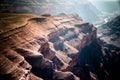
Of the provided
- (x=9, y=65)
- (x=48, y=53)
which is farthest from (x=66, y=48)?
(x=9, y=65)

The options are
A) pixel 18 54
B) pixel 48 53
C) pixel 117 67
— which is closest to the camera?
pixel 18 54

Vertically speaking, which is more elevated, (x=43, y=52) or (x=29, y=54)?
(x=29, y=54)

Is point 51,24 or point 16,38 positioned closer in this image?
point 16,38

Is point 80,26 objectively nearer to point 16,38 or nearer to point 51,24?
point 51,24

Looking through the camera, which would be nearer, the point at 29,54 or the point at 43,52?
the point at 29,54

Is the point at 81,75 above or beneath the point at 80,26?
beneath

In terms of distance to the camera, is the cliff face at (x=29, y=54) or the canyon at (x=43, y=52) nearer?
the cliff face at (x=29, y=54)

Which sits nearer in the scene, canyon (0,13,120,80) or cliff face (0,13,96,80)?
cliff face (0,13,96,80)

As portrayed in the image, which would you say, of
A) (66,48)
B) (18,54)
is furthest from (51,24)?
(18,54)

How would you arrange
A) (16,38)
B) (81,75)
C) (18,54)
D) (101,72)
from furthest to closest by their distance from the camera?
(101,72) → (81,75) → (16,38) → (18,54)

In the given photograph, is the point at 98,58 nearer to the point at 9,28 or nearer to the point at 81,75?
the point at 81,75

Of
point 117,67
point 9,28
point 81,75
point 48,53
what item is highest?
point 9,28
